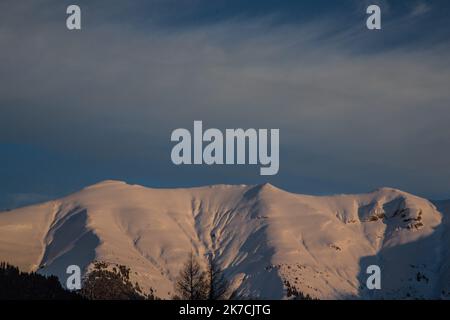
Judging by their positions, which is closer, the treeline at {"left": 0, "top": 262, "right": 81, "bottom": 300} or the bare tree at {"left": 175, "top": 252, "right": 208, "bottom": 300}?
the bare tree at {"left": 175, "top": 252, "right": 208, "bottom": 300}

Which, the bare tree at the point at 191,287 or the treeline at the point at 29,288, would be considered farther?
the treeline at the point at 29,288

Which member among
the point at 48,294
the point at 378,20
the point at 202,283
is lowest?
the point at 48,294

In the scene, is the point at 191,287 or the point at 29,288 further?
the point at 29,288

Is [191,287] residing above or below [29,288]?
above

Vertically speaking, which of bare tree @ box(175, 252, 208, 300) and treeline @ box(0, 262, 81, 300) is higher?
bare tree @ box(175, 252, 208, 300)

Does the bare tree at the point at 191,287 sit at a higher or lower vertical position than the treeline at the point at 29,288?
higher
